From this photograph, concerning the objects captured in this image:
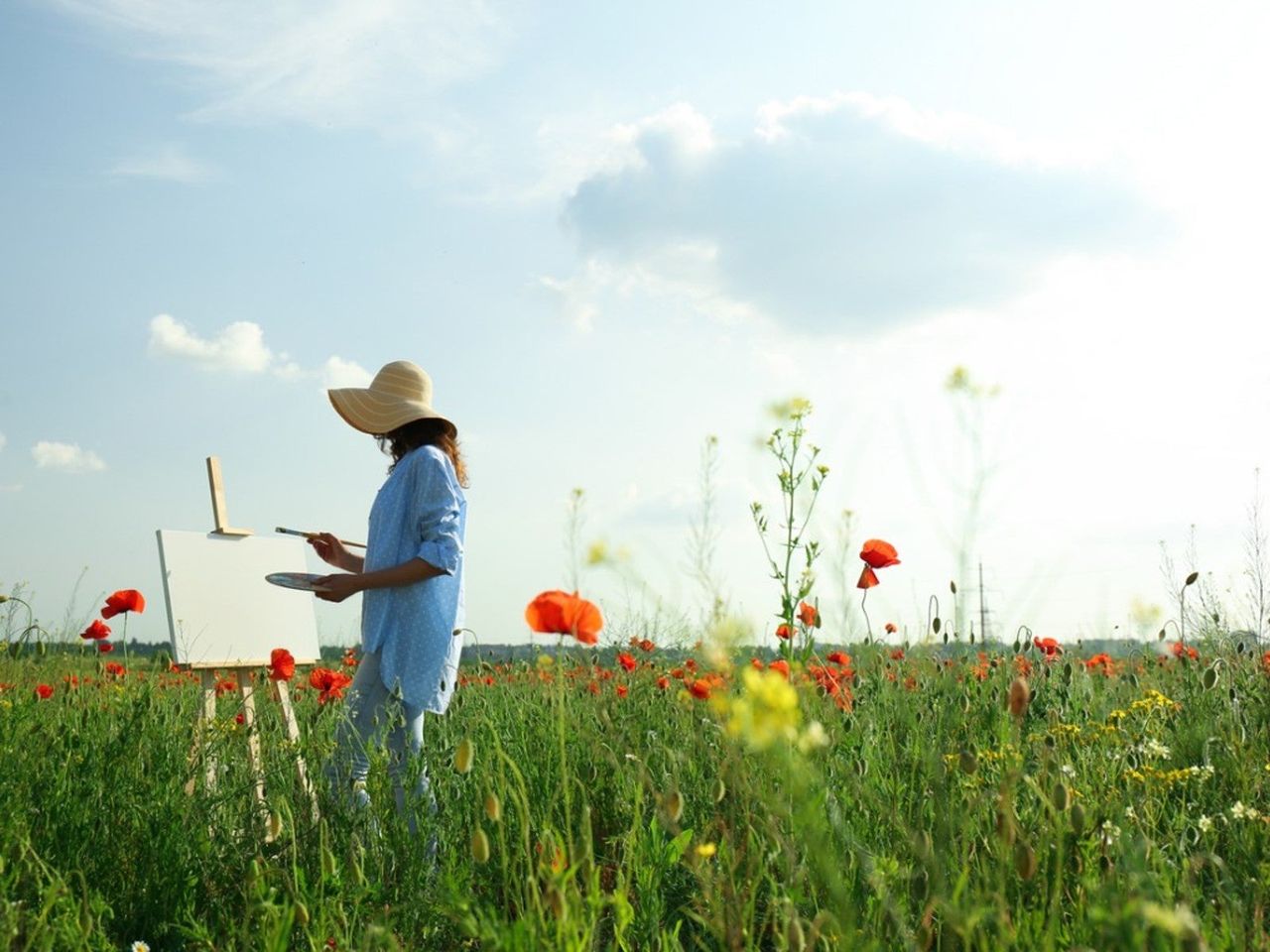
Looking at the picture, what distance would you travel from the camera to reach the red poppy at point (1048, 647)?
446 centimetres

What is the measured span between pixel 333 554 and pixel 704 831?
1919 millimetres

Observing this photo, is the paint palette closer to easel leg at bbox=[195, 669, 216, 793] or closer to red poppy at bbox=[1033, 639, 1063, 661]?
easel leg at bbox=[195, 669, 216, 793]

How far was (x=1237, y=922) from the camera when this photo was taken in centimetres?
182

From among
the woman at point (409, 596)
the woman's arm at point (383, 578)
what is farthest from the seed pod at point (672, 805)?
the woman's arm at point (383, 578)

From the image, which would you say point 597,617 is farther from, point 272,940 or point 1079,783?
point 1079,783

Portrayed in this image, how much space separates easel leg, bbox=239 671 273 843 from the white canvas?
0.37ft

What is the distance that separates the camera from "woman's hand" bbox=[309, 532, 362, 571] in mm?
3889

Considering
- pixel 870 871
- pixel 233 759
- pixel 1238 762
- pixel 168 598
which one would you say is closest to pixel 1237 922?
pixel 870 871

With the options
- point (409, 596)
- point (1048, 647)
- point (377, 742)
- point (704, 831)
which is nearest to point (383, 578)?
point (409, 596)

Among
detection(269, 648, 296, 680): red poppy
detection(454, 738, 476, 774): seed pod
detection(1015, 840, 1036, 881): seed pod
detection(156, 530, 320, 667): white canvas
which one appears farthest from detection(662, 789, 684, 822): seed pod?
detection(156, 530, 320, 667): white canvas

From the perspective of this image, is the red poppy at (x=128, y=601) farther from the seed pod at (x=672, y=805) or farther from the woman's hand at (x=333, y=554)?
the seed pod at (x=672, y=805)

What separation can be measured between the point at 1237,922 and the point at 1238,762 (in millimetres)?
1345

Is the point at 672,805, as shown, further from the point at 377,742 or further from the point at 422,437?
the point at 422,437

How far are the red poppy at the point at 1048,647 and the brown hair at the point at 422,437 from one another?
2391 mm
